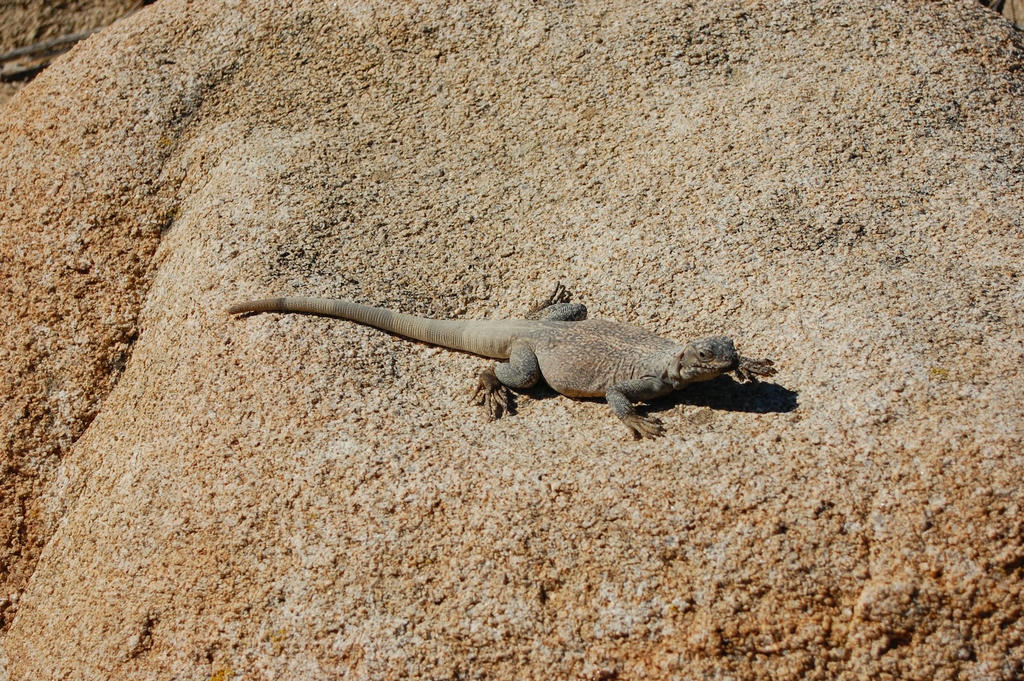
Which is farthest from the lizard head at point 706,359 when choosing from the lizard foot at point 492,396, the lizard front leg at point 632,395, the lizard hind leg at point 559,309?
the lizard foot at point 492,396

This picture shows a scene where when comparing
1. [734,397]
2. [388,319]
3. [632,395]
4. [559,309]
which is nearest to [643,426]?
[632,395]

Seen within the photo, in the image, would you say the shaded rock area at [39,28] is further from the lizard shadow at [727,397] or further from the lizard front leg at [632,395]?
the lizard front leg at [632,395]

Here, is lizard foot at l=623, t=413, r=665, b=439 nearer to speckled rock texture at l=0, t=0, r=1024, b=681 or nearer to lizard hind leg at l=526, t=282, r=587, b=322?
speckled rock texture at l=0, t=0, r=1024, b=681

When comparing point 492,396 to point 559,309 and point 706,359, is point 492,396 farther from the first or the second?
point 706,359

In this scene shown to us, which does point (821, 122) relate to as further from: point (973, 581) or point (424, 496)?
point (424, 496)

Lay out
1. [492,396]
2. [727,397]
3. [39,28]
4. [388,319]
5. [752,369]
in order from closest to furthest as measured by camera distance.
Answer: [752,369] → [727,397] → [492,396] → [388,319] → [39,28]

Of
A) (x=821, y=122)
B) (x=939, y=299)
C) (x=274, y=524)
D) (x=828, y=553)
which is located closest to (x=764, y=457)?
(x=828, y=553)
